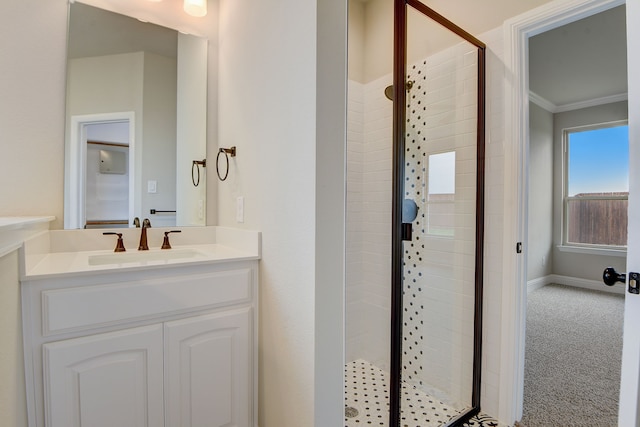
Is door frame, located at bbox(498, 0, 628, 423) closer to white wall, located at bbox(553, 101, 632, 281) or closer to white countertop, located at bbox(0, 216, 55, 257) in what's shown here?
white countertop, located at bbox(0, 216, 55, 257)

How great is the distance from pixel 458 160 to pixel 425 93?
429mm

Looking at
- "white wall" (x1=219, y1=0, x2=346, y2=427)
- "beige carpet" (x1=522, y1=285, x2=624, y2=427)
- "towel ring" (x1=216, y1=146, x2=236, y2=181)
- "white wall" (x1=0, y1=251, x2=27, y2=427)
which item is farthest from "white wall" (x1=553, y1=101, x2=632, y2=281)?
"white wall" (x1=0, y1=251, x2=27, y2=427)

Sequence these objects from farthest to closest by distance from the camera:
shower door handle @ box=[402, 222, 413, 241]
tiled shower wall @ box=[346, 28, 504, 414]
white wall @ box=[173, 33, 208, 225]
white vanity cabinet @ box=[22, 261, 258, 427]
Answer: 1. tiled shower wall @ box=[346, 28, 504, 414]
2. white wall @ box=[173, 33, 208, 225]
3. shower door handle @ box=[402, 222, 413, 241]
4. white vanity cabinet @ box=[22, 261, 258, 427]

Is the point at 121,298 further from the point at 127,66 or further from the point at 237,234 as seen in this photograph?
the point at 127,66

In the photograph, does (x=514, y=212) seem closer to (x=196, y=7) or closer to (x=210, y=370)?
(x=210, y=370)

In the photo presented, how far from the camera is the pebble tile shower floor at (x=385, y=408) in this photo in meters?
1.66

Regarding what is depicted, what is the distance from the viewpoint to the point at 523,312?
1643 millimetres

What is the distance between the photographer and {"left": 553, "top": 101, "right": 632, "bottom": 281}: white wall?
4148 millimetres

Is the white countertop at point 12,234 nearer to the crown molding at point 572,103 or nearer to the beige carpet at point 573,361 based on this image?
the beige carpet at point 573,361

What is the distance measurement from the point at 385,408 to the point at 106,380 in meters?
1.46

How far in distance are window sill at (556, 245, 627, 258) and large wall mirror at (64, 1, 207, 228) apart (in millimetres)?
5096

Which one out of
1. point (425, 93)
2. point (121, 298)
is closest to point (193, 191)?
point (121, 298)

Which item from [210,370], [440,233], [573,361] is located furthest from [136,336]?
[573,361]

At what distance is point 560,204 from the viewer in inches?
183
